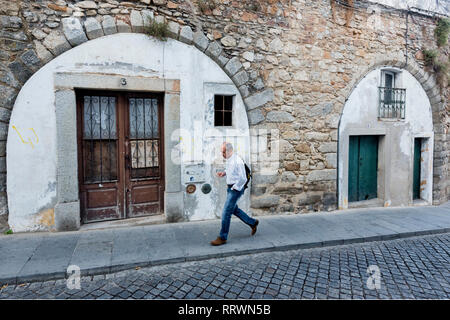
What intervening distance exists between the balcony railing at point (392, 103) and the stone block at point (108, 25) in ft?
20.9

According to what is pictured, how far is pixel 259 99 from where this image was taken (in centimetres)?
602

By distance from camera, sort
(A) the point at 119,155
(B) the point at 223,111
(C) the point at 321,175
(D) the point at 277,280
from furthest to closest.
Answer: (C) the point at 321,175, (B) the point at 223,111, (A) the point at 119,155, (D) the point at 277,280

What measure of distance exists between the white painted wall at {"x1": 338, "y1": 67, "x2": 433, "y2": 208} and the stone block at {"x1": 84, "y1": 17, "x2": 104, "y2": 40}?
17.8 feet

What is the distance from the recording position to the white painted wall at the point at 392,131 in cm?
698

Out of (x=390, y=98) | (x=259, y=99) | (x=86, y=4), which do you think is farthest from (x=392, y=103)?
(x=86, y=4)

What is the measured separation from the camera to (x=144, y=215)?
564 centimetres

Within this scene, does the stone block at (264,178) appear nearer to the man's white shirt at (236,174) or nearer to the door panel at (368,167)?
the man's white shirt at (236,174)

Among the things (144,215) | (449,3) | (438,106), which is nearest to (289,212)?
(144,215)

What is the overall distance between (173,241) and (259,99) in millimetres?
3293

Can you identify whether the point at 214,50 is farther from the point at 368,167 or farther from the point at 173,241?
the point at 368,167

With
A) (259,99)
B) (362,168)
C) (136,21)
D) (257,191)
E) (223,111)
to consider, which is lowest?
(257,191)

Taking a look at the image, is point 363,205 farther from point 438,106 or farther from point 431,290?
point 431,290

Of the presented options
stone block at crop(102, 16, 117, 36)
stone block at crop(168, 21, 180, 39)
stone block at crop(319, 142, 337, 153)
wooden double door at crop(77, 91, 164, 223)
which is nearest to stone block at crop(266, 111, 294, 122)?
stone block at crop(319, 142, 337, 153)

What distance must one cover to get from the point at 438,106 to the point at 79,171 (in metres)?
9.19
